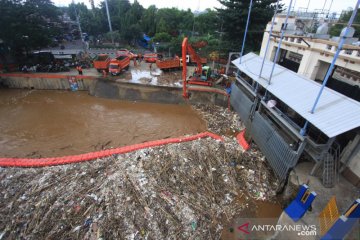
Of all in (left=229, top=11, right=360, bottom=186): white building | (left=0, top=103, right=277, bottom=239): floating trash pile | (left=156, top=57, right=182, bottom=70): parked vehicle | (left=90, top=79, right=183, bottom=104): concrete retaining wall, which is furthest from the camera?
(left=156, top=57, right=182, bottom=70): parked vehicle

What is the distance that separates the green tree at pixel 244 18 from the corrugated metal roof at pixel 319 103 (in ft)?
27.0

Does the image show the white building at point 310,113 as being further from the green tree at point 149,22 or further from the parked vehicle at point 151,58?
the green tree at point 149,22

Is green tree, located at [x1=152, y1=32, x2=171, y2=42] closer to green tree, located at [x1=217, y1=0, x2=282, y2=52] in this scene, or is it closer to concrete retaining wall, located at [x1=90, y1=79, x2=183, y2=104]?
green tree, located at [x1=217, y1=0, x2=282, y2=52]

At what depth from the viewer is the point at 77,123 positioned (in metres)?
12.2

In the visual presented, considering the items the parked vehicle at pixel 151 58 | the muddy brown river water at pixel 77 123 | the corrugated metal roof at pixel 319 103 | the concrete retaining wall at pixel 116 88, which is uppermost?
the corrugated metal roof at pixel 319 103

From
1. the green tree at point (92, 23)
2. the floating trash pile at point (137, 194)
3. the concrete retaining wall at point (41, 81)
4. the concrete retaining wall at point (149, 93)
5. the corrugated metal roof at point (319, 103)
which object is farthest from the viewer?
the green tree at point (92, 23)

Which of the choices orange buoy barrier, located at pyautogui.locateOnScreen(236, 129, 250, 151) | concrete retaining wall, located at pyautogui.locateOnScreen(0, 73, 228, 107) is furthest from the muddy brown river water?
orange buoy barrier, located at pyautogui.locateOnScreen(236, 129, 250, 151)

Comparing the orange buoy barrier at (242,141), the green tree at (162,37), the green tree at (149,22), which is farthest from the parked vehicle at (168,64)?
the green tree at (149,22)

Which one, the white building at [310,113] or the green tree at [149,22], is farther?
the green tree at [149,22]

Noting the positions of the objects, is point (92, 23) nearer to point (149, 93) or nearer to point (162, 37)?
point (162, 37)

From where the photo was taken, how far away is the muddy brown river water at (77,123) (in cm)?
1004

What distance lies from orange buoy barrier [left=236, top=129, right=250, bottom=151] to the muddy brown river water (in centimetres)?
227

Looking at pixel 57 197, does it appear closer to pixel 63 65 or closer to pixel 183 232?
pixel 183 232

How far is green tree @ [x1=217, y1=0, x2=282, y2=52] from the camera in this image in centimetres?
1538
